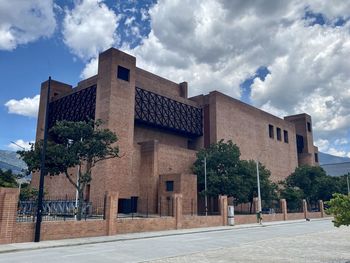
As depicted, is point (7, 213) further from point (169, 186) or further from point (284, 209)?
point (284, 209)

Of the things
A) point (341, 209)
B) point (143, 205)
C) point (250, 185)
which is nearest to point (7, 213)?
point (341, 209)

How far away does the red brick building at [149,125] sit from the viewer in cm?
4416

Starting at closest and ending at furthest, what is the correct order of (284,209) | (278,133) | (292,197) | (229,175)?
(229,175), (284,209), (292,197), (278,133)

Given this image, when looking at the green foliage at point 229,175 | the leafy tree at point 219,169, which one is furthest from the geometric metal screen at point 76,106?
the green foliage at point 229,175

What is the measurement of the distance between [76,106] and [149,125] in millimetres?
11130

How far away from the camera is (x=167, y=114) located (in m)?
54.3

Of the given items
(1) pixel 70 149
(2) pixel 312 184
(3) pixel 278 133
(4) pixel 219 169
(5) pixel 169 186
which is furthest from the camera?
(3) pixel 278 133

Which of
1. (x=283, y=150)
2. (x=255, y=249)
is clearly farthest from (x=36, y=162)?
(x=283, y=150)

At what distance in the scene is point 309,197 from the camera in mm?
64250

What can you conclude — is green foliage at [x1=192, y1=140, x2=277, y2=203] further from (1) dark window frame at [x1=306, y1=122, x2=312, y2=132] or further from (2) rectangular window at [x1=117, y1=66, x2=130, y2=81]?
(1) dark window frame at [x1=306, y1=122, x2=312, y2=132]

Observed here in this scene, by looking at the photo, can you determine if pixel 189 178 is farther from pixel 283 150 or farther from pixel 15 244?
pixel 283 150

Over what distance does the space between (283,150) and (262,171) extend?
27891mm

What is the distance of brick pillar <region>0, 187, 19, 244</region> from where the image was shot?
18391mm

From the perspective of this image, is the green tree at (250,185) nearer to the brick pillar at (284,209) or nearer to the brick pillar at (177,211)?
the brick pillar at (284,209)
